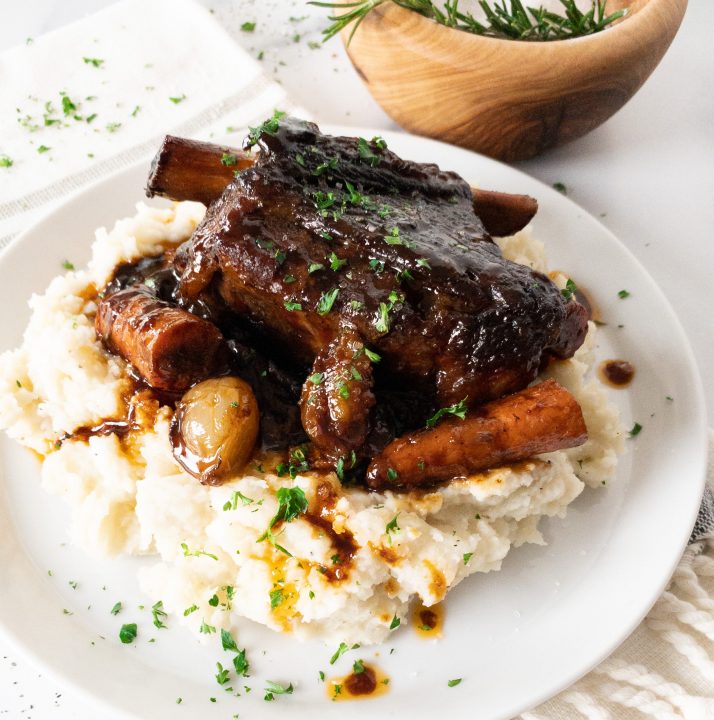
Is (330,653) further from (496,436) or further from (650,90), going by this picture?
(650,90)

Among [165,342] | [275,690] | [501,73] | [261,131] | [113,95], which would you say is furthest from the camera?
[113,95]

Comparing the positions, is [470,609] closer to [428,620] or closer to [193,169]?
[428,620]

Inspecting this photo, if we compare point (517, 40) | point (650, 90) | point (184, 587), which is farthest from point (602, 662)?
point (650, 90)

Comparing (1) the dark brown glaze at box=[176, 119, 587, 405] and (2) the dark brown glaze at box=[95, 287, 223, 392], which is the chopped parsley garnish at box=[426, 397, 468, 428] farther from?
(2) the dark brown glaze at box=[95, 287, 223, 392]

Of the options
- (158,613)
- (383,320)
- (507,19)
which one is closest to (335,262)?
(383,320)

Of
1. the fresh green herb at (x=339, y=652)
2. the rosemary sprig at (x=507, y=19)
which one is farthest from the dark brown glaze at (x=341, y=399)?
the rosemary sprig at (x=507, y=19)

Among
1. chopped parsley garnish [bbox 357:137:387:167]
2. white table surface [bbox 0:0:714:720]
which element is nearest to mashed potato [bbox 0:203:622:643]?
chopped parsley garnish [bbox 357:137:387:167]
